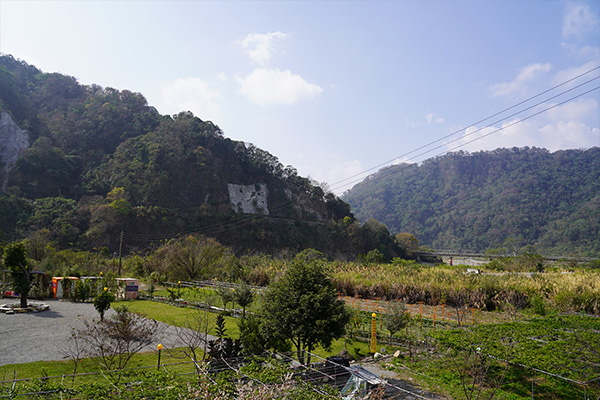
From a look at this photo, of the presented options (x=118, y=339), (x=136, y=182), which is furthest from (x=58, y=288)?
(x=136, y=182)


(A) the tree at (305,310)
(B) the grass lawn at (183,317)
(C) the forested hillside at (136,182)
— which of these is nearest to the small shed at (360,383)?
(A) the tree at (305,310)

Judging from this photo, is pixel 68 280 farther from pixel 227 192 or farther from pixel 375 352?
pixel 227 192

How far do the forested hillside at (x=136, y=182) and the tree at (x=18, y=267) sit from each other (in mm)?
30579

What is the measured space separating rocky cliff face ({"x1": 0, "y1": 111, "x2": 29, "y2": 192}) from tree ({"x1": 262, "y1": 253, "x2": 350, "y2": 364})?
67.3 meters

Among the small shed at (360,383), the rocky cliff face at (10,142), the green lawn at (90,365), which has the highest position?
the rocky cliff face at (10,142)

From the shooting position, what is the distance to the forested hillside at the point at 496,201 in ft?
271

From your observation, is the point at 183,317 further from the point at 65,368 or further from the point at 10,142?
the point at 10,142

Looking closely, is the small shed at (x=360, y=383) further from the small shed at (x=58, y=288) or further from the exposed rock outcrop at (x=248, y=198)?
the exposed rock outcrop at (x=248, y=198)

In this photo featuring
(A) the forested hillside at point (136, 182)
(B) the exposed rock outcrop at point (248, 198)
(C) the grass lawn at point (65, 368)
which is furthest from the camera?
(B) the exposed rock outcrop at point (248, 198)

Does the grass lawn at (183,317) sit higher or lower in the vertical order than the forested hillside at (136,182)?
lower

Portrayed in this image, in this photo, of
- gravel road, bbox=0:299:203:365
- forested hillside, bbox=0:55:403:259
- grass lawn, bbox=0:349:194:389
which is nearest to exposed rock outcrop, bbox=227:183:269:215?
forested hillside, bbox=0:55:403:259

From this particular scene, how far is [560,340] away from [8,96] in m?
89.2

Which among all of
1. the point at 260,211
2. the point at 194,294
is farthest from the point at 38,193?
the point at 194,294

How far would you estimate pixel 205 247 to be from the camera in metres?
33.0
